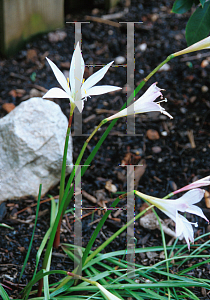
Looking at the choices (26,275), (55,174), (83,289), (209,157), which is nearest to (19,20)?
(55,174)

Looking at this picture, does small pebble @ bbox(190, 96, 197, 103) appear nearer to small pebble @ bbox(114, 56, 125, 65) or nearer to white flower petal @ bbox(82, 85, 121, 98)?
small pebble @ bbox(114, 56, 125, 65)

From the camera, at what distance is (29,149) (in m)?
1.66

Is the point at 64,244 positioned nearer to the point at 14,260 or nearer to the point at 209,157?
the point at 14,260

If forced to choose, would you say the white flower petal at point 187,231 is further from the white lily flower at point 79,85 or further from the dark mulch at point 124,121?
the dark mulch at point 124,121

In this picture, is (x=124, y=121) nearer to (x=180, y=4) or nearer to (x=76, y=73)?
(x=180, y=4)

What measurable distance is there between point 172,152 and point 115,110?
0.48 m

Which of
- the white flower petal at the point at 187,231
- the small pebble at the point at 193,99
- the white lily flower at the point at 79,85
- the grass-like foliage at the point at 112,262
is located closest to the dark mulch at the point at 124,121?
the small pebble at the point at 193,99

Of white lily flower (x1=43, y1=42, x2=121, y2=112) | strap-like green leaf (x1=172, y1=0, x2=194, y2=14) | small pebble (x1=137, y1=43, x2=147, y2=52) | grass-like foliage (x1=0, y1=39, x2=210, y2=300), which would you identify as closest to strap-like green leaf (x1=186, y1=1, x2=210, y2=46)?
strap-like green leaf (x1=172, y1=0, x2=194, y2=14)

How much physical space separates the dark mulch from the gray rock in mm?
88

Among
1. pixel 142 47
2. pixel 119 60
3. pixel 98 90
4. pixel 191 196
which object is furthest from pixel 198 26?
pixel 142 47

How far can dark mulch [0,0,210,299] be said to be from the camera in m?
1.60

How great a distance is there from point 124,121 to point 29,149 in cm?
74

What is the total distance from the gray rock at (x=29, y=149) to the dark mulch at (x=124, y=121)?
0.29 feet

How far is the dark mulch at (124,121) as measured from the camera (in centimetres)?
160
